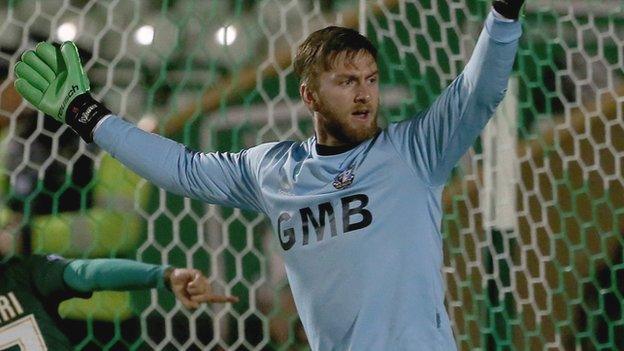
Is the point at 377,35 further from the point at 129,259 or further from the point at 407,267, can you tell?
the point at 407,267

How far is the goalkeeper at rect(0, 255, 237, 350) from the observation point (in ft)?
7.07

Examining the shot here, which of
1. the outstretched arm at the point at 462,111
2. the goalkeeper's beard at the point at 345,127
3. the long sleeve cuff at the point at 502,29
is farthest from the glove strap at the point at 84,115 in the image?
the long sleeve cuff at the point at 502,29

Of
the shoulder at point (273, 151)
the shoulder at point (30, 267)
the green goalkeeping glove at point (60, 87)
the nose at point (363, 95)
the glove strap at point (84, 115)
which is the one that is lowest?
the shoulder at point (30, 267)

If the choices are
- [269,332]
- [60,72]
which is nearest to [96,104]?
[60,72]

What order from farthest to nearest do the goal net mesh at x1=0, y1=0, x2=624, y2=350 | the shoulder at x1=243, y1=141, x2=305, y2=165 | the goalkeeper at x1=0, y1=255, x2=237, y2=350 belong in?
the goal net mesh at x1=0, y1=0, x2=624, y2=350
the goalkeeper at x1=0, y1=255, x2=237, y2=350
the shoulder at x1=243, y1=141, x2=305, y2=165

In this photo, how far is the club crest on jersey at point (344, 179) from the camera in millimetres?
1594

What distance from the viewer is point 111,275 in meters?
2.14

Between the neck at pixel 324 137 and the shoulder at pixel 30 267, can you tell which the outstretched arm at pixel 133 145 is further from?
the shoulder at pixel 30 267

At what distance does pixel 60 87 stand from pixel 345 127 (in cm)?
47

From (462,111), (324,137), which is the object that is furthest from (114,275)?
(462,111)

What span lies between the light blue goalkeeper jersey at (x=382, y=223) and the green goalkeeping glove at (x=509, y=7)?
0.02 meters

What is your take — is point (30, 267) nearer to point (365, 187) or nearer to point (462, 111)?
point (365, 187)

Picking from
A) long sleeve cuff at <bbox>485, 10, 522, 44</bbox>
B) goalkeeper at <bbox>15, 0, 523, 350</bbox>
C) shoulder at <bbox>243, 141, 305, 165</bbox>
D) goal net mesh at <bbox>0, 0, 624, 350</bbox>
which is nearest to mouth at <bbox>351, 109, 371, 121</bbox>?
goalkeeper at <bbox>15, 0, 523, 350</bbox>

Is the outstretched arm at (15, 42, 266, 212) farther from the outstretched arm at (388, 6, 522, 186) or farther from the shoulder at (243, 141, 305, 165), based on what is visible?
the outstretched arm at (388, 6, 522, 186)
